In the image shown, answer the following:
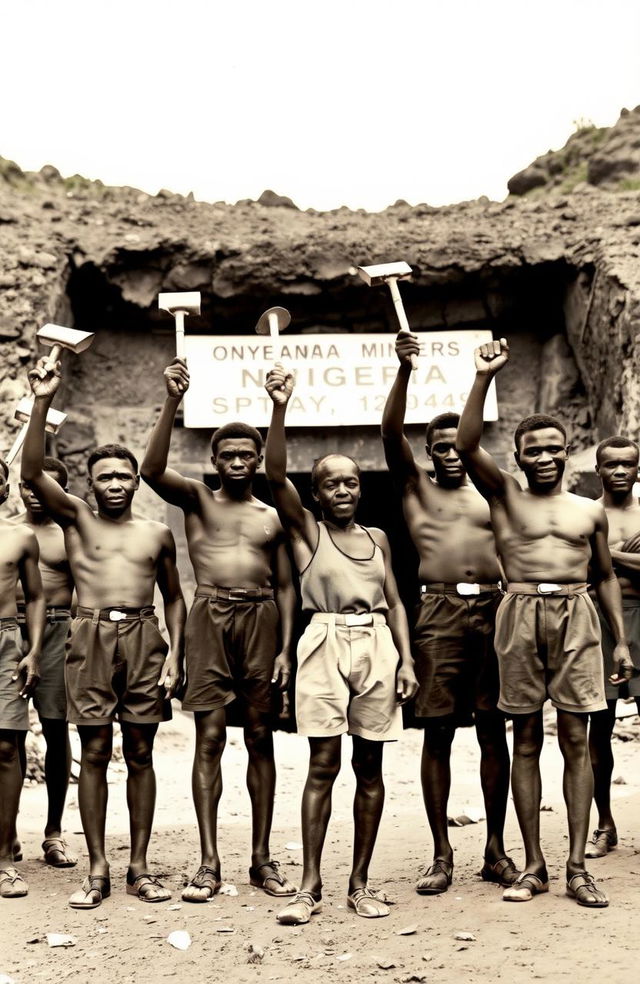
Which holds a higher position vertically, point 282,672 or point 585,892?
point 282,672

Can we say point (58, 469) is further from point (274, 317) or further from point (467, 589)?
point (467, 589)

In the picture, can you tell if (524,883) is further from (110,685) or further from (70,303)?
(70,303)

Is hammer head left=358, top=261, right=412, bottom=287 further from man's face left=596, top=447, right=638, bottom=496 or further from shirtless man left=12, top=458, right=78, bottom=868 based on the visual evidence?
shirtless man left=12, top=458, right=78, bottom=868

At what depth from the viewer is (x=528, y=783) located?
3928 millimetres

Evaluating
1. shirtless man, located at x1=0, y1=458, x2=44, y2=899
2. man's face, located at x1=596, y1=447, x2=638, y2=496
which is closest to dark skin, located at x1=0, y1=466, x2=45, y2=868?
shirtless man, located at x1=0, y1=458, x2=44, y2=899

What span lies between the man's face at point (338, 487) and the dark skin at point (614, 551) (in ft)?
4.24

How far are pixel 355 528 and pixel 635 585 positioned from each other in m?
1.38

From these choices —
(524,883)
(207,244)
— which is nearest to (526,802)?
(524,883)

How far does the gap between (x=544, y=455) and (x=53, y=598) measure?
2.46 metres

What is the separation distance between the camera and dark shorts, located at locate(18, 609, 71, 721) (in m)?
4.89

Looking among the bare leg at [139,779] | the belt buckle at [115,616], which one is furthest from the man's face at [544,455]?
the bare leg at [139,779]

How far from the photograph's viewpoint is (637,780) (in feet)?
20.3

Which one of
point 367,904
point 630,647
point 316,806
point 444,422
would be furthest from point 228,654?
point 630,647

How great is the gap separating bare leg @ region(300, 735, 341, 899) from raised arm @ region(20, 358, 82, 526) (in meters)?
1.40
